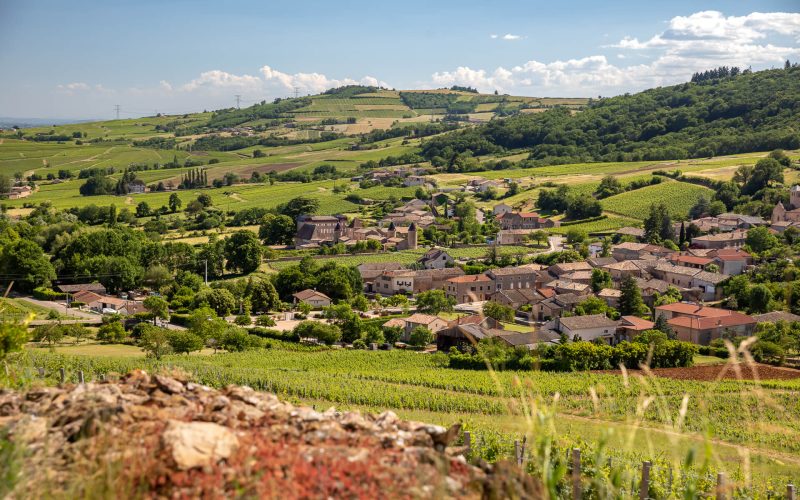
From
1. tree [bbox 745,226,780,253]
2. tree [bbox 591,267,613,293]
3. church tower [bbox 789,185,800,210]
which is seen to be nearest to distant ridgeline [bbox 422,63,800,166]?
church tower [bbox 789,185,800,210]

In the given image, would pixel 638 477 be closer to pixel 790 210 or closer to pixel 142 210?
pixel 790 210

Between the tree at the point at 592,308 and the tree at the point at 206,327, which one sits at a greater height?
the tree at the point at 206,327

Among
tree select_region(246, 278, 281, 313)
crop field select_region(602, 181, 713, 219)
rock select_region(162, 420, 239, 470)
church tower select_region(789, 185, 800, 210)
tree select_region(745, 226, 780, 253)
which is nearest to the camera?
rock select_region(162, 420, 239, 470)

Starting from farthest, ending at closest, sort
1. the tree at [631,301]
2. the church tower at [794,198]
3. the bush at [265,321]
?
the church tower at [794,198] → the tree at [631,301] → the bush at [265,321]

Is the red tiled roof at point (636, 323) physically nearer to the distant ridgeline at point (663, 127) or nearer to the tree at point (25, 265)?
the tree at point (25, 265)

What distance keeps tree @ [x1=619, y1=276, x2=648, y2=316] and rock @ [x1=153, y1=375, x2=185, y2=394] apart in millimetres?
38722

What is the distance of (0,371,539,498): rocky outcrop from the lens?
5.91 metres

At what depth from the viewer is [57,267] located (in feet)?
173

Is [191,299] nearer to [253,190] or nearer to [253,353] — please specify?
[253,353]

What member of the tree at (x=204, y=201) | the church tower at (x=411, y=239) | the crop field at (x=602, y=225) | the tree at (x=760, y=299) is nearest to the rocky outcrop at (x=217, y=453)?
the tree at (x=760, y=299)

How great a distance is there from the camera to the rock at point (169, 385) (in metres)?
8.07


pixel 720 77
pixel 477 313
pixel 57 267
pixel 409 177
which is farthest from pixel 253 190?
pixel 720 77

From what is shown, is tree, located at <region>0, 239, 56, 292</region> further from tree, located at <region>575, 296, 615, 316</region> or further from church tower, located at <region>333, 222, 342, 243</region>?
tree, located at <region>575, 296, 615, 316</region>

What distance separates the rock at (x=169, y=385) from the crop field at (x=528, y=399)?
6245 millimetres
